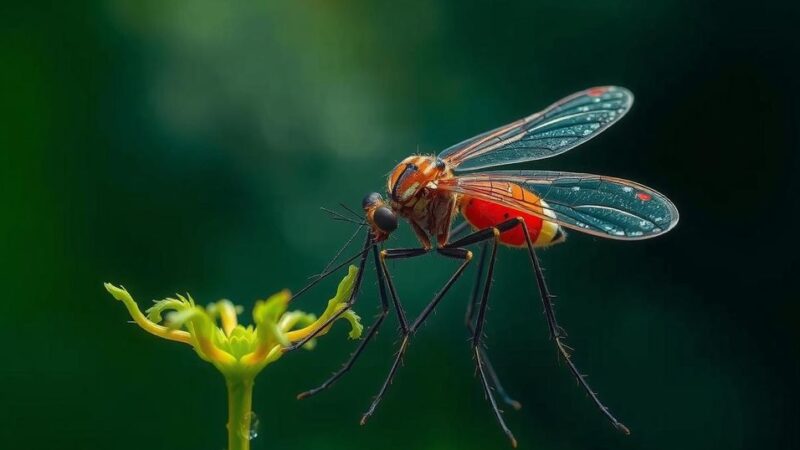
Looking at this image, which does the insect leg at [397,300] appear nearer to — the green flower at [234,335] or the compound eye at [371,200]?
the compound eye at [371,200]

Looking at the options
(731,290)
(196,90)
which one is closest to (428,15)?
(196,90)

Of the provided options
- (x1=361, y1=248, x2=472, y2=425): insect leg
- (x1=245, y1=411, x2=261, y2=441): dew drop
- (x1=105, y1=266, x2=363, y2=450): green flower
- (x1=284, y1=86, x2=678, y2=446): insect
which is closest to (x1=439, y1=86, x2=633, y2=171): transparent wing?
(x1=284, y1=86, x2=678, y2=446): insect

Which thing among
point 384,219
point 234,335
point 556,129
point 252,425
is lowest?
point 252,425

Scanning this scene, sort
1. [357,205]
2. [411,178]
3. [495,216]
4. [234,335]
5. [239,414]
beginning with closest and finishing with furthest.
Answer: [239,414] → [234,335] → [411,178] → [495,216] → [357,205]

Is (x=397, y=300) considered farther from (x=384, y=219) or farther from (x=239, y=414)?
(x=239, y=414)

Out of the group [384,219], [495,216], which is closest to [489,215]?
[495,216]

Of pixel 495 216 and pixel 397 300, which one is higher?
pixel 495 216

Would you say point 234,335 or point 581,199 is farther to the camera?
point 581,199
